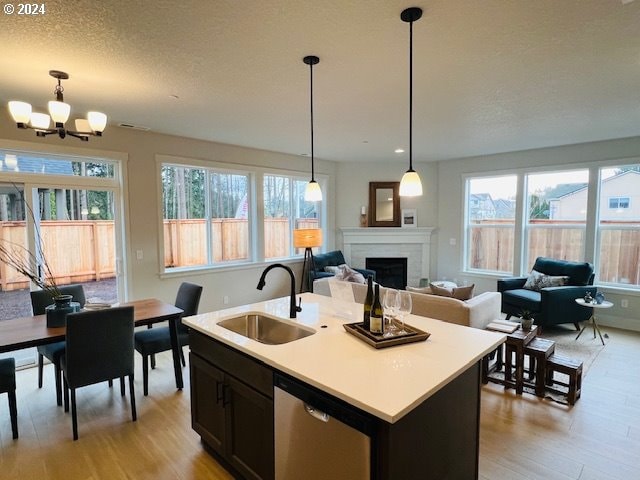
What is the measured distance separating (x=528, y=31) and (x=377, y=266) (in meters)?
5.30

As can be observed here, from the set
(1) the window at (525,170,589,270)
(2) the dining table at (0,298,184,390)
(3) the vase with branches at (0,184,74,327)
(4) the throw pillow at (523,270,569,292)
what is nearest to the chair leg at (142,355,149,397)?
(2) the dining table at (0,298,184,390)

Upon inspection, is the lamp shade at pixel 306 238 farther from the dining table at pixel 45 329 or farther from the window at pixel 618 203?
the window at pixel 618 203

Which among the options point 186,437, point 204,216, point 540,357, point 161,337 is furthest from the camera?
point 204,216

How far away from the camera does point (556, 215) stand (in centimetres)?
551

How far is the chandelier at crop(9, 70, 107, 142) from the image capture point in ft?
7.86

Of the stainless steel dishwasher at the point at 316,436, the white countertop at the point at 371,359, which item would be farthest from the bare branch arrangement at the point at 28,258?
the stainless steel dishwasher at the point at 316,436

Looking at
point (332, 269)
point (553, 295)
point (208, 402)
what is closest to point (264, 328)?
point (208, 402)

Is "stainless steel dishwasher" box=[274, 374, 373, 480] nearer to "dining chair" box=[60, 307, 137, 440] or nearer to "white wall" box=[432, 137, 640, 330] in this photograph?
"dining chair" box=[60, 307, 137, 440]

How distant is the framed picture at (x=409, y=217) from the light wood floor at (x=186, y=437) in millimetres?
4072

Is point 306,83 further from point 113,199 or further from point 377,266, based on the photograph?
point 377,266

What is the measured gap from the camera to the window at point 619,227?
484 centimetres

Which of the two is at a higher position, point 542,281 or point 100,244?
point 100,244

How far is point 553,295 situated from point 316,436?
4324 millimetres

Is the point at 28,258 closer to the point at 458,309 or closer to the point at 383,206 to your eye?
the point at 458,309
